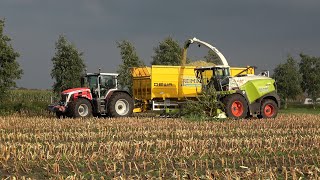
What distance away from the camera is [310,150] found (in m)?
9.55

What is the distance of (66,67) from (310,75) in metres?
34.0

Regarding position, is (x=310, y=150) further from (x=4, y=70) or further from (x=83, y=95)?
(x=4, y=70)

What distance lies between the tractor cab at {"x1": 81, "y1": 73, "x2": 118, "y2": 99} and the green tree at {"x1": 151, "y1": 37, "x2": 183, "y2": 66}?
2089 cm

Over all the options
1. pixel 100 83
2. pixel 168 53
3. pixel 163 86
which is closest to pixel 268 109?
pixel 163 86

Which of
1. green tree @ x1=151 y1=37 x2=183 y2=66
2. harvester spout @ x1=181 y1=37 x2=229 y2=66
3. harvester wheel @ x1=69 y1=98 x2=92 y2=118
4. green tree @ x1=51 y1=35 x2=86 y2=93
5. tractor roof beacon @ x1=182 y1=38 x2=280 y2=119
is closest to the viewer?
harvester wheel @ x1=69 y1=98 x2=92 y2=118

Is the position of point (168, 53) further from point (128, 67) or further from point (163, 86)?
point (163, 86)

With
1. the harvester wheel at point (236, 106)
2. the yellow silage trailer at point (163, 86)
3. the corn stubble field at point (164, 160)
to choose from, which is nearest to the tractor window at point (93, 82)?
the yellow silage trailer at point (163, 86)

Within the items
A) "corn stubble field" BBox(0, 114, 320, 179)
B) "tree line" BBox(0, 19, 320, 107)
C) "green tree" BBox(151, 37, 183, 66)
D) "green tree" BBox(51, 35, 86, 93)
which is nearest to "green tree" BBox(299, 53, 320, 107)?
"tree line" BBox(0, 19, 320, 107)

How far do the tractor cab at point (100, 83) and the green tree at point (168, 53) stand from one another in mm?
20892

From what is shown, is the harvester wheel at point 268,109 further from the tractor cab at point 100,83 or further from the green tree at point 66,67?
the green tree at point 66,67

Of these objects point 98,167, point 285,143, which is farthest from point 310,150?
point 98,167

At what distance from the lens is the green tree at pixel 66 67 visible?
3222cm

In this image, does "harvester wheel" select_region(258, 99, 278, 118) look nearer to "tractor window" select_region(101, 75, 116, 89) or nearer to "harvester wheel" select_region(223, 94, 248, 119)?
"harvester wheel" select_region(223, 94, 248, 119)

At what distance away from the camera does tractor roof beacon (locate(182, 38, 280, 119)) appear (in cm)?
1998
